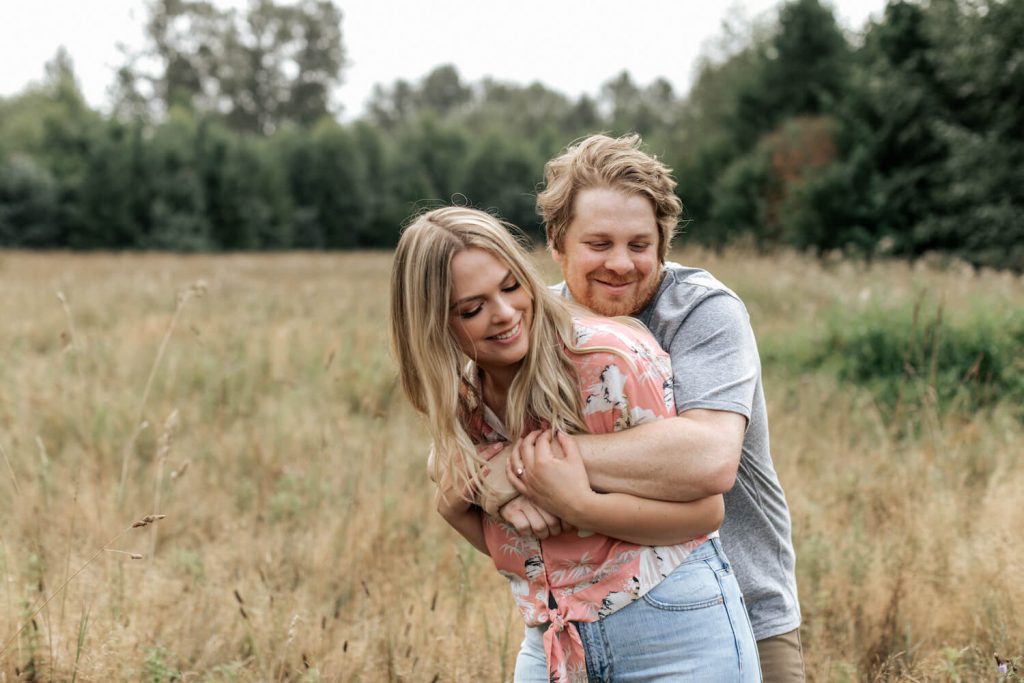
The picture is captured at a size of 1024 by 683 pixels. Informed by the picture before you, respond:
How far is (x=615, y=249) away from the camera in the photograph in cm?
207

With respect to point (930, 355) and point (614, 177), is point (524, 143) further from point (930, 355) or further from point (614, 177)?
point (614, 177)

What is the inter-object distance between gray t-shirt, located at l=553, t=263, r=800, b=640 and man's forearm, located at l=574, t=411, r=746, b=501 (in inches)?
6.4

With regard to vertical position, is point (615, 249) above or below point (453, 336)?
above

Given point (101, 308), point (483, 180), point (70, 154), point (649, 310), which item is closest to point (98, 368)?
point (101, 308)

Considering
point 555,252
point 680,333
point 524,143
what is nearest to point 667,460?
point 680,333

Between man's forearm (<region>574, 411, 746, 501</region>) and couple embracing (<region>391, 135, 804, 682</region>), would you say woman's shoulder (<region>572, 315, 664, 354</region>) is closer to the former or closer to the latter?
couple embracing (<region>391, 135, 804, 682</region>)

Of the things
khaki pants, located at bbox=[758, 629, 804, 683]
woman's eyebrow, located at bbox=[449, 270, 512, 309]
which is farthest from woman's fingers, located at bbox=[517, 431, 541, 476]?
khaki pants, located at bbox=[758, 629, 804, 683]

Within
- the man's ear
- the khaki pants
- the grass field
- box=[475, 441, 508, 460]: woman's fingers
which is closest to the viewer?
box=[475, 441, 508, 460]: woman's fingers

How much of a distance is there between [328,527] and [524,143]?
2009 inches

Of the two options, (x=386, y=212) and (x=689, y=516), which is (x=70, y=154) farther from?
(x=689, y=516)

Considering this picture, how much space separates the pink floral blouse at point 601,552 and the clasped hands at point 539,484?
0.26 ft

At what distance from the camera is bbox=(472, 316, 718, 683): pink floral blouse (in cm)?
174

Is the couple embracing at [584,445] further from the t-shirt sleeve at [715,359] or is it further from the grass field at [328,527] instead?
the grass field at [328,527]

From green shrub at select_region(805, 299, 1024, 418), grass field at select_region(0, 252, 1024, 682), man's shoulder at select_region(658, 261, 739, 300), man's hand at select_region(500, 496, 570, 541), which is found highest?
man's shoulder at select_region(658, 261, 739, 300)
